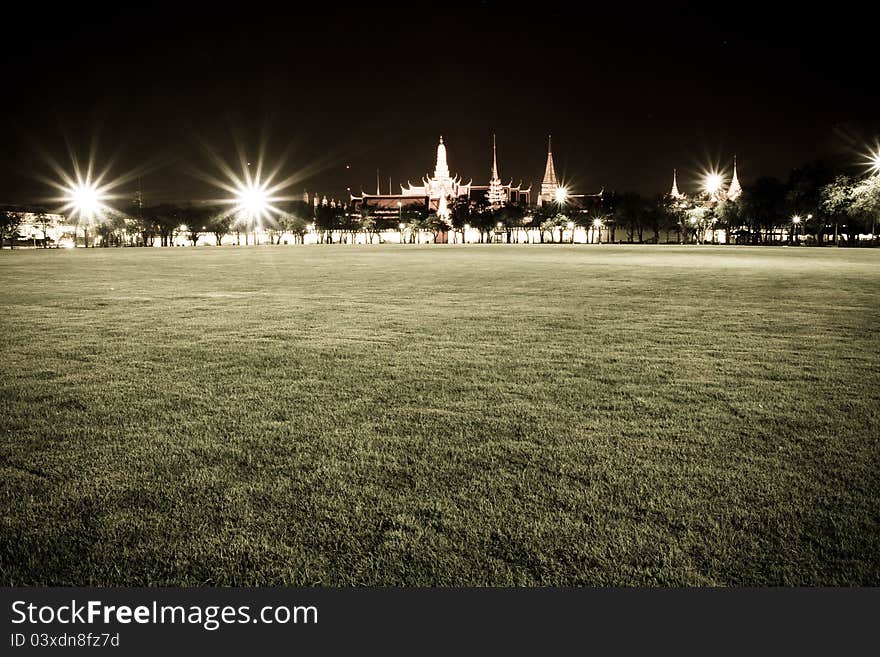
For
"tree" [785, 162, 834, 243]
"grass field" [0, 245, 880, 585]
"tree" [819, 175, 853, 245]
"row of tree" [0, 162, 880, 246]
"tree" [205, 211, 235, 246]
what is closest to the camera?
"grass field" [0, 245, 880, 585]

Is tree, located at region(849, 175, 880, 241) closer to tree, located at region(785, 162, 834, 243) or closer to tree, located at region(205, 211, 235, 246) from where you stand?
tree, located at region(785, 162, 834, 243)

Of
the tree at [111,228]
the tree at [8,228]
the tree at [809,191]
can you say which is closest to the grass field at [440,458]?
the tree at [809,191]

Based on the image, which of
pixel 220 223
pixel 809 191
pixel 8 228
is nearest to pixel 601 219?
pixel 809 191

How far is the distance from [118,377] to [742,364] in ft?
26.2

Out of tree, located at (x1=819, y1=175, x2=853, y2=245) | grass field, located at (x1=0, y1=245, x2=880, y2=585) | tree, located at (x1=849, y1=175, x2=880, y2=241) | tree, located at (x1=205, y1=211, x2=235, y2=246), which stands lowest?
grass field, located at (x1=0, y1=245, x2=880, y2=585)

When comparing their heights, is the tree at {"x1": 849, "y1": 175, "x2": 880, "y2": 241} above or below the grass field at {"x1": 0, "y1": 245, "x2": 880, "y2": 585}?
above

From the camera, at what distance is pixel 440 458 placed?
4738mm

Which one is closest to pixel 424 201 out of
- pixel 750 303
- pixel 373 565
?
pixel 750 303

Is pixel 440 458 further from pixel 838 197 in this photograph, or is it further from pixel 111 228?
pixel 111 228

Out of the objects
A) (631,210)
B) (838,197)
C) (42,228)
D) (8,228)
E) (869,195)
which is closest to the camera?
(869,195)

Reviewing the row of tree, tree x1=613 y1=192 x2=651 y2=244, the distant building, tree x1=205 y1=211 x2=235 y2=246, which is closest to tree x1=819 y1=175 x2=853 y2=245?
the row of tree

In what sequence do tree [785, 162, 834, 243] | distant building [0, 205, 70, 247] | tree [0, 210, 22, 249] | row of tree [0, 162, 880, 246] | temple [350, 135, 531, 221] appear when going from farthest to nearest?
temple [350, 135, 531, 221]
distant building [0, 205, 70, 247]
tree [0, 210, 22, 249]
row of tree [0, 162, 880, 246]
tree [785, 162, 834, 243]

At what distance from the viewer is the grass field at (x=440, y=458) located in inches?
134

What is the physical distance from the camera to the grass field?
3.41 metres
